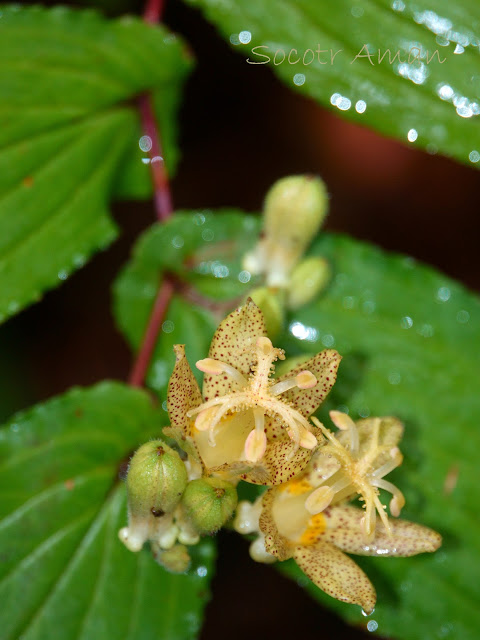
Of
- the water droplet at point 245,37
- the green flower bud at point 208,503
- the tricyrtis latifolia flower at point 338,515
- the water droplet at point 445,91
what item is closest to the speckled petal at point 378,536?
the tricyrtis latifolia flower at point 338,515

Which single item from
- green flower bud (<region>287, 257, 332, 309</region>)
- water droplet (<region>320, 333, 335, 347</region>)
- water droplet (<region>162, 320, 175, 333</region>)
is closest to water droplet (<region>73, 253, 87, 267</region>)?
water droplet (<region>162, 320, 175, 333</region>)

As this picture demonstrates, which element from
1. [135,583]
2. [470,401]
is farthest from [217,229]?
[135,583]

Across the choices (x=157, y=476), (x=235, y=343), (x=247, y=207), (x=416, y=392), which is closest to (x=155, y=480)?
(x=157, y=476)

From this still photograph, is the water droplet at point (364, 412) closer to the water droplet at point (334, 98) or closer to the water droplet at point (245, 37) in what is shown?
the water droplet at point (334, 98)

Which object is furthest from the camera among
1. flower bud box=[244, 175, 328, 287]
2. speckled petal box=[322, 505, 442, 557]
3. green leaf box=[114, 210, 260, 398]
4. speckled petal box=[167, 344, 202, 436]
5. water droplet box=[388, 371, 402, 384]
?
green leaf box=[114, 210, 260, 398]

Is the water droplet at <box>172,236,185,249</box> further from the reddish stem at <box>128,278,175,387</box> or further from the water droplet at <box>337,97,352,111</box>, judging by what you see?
the water droplet at <box>337,97,352,111</box>

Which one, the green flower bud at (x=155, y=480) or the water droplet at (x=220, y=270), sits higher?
the green flower bud at (x=155, y=480)
